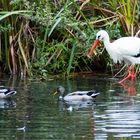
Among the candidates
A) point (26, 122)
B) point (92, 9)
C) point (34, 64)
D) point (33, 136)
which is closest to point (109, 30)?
point (92, 9)

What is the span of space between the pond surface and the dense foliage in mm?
1127

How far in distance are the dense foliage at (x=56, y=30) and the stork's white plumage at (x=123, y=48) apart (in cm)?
26

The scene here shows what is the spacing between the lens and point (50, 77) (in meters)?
15.7

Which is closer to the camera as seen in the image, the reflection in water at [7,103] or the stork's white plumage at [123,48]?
the reflection in water at [7,103]

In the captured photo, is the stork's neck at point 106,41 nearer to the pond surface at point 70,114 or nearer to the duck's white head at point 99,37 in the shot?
the duck's white head at point 99,37

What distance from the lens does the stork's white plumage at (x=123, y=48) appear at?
15312mm

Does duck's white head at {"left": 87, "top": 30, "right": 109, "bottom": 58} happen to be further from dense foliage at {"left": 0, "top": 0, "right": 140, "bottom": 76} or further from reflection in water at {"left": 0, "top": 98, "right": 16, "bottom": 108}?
reflection in water at {"left": 0, "top": 98, "right": 16, "bottom": 108}

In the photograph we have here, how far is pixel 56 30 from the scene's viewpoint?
52.7ft

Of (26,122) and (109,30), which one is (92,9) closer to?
(109,30)

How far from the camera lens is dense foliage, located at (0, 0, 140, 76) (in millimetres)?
15477

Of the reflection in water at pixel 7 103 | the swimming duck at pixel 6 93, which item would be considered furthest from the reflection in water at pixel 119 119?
the swimming duck at pixel 6 93

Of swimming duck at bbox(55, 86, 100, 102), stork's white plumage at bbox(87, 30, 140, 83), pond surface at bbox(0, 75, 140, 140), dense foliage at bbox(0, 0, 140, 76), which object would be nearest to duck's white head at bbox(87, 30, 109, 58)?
stork's white plumage at bbox(87, 30, 140, 83)

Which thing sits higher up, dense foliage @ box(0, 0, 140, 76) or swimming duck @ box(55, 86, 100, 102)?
dense foliage @ box(0, 0, 140, 76)

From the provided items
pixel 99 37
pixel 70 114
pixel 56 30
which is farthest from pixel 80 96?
pixel 56 30
